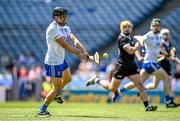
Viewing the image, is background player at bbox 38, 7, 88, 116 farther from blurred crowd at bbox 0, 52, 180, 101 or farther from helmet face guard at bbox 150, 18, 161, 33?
blurred crowd at bbox 0, 52, 180, 101

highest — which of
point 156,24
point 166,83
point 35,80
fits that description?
point 156,24

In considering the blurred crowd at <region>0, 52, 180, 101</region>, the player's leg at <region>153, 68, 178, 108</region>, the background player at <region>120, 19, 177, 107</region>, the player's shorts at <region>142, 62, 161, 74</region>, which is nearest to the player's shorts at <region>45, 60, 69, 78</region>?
the background player at <region>120, 19, 177, 107</region>

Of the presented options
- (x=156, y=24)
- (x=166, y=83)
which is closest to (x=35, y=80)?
(x=166, y=83)

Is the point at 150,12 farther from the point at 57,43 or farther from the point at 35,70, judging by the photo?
the point at 57,43

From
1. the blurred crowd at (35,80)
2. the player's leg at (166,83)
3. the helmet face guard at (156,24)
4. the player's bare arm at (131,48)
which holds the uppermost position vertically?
the helmet face guard at (156,24)

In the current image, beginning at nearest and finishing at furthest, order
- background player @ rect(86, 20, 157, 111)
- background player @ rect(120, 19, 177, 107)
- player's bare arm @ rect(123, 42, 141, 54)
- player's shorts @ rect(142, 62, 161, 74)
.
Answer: player's bare arm @ rect(123, 42, 141, 54)
background player @ rect(86, 20, 157, 111)
background player @ rect(120, 19, 177, 107)
player's shorts @ rect(142, 62, 161, 74)

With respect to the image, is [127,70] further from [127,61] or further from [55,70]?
[55,70]

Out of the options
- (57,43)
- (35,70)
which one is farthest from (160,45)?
(35,70)

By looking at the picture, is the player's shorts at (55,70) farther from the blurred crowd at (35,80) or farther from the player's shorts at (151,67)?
the blurred crowd at (35,80)

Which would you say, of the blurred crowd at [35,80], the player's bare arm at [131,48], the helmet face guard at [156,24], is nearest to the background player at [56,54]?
the player's bare arm at [131,48]

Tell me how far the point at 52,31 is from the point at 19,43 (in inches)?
787

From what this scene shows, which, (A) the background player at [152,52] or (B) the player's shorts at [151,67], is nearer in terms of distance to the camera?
(A) the background player at [152,52]

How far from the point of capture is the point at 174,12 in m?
31.2

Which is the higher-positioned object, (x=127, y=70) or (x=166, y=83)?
(x=127, y=70)
